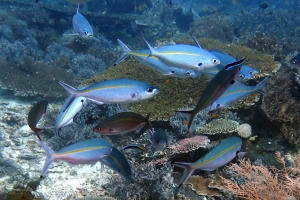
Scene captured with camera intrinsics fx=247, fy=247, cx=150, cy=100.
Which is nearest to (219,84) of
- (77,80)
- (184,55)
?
(184,55)

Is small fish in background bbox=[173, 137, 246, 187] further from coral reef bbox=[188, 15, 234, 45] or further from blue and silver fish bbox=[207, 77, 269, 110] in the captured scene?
coral reef bbox=[188, 15, 234, 45]

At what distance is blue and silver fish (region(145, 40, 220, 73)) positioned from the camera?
3.08 metres

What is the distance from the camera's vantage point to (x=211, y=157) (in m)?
2.79

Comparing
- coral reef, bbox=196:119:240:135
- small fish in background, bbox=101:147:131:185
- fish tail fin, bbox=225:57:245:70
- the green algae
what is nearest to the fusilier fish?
fish tail fin, bbox=225:57:245:70

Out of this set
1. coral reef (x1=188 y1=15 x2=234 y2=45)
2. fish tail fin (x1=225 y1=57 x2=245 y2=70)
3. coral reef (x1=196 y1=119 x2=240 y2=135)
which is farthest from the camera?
coral reef (x1=188 y1=15 x2=234 y2=45)

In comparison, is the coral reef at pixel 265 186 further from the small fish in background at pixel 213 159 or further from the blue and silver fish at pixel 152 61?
the blue and silver fish at pixel 152 61

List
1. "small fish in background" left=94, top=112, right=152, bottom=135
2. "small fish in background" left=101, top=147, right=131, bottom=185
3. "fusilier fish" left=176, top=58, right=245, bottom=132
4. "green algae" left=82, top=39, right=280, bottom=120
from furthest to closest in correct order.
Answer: "green algae" left=82, top=39, right=280, bottom=120 < "small fish in background" left=101, top=147, right=131, bottom=185 < "small fish in background" left=94, top=112, right=152, bottom=135 < "fusilier fish" left=176, top=58, right=245, bottom=132

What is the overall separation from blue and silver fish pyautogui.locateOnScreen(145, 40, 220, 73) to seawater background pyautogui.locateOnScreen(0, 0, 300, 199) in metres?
1.17

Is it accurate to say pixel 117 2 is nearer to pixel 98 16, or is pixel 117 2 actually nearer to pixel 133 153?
pixel 98 16

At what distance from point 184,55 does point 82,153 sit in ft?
5.54

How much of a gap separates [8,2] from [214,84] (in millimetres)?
22445

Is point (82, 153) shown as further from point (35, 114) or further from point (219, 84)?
point (219, 84)

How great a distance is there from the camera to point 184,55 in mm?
3078

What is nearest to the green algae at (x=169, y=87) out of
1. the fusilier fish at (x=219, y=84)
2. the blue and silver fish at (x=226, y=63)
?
the blue and silver fish at (x=226, y=63)
